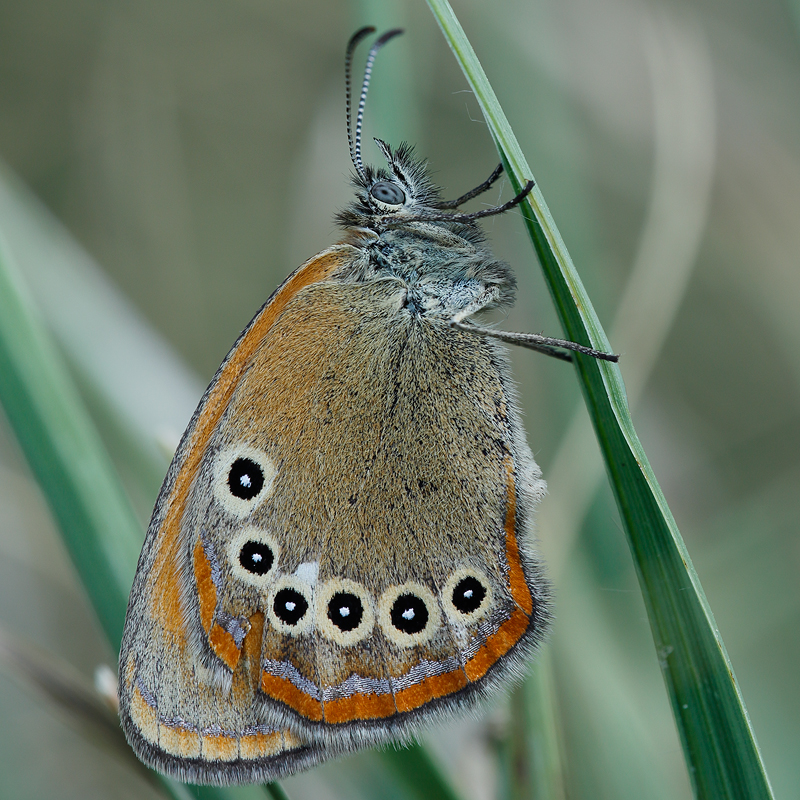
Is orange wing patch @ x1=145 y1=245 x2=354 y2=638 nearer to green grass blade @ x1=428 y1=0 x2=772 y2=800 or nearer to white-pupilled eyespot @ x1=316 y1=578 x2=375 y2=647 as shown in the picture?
white-pupilled eyespot @ x1=316 y1=578 x2=375 y2=647

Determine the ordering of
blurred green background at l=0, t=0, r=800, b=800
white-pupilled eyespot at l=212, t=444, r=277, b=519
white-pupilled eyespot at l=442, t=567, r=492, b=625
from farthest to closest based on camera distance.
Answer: blurred green background at l=0, t=0, r=800, b=800
white-pupilled eyespot at l=212, t=444, r=277, b=519
white-pupilled eyespot at l=442, t=567, r=492, b=625

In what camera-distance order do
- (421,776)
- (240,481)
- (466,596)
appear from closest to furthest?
(421,776)
(466,596)
(240,481)

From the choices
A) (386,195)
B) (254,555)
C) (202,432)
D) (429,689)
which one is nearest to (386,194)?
(386,195)

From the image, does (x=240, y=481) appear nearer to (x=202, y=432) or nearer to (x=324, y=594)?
(x=202, y=432)

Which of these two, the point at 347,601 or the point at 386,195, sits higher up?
the point at 386,195

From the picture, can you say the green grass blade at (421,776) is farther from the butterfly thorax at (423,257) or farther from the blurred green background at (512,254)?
the butterfly thorax at (423,257)

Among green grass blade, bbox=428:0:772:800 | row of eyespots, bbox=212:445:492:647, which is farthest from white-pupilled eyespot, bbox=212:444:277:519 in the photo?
green grass blade, bbox=428:0:772:800

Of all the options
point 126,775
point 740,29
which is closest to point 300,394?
point 126,775

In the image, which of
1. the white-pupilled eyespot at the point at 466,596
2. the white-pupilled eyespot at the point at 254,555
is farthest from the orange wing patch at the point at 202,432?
the white-pupilled eyespot at the point at 466,596
